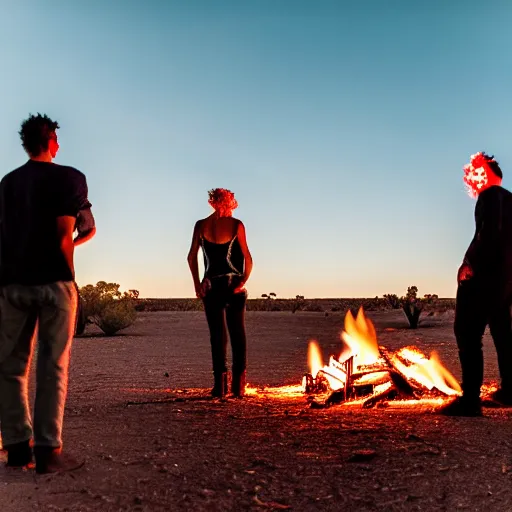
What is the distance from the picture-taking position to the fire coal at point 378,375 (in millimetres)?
7207

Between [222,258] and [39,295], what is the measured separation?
10.2 ft

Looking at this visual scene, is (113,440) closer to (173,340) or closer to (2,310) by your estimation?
(2,310)

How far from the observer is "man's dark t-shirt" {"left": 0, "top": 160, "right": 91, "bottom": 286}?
445 centimetres

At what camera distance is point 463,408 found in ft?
20.0

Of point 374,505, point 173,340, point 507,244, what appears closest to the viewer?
point 374,505

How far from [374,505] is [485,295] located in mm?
2907

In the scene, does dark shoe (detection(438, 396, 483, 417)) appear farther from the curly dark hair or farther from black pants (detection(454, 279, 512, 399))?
the curly dark hair

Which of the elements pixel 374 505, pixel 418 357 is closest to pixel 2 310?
pixel 374 505

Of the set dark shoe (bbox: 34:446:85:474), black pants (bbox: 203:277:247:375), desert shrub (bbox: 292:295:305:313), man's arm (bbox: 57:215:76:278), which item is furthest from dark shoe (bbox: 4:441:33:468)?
desert shrub (bbox: 292:295:305:313)

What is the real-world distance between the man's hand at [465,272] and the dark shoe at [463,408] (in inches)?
39.9

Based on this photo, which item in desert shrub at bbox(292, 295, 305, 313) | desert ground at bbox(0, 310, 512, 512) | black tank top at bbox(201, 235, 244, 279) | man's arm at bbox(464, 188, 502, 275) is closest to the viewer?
desert ground at bbox(0, 310, 512, 512)

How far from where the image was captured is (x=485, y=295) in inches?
241

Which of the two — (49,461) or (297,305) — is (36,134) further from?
(297,305)

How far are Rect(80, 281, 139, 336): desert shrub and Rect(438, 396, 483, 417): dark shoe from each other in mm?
16579
